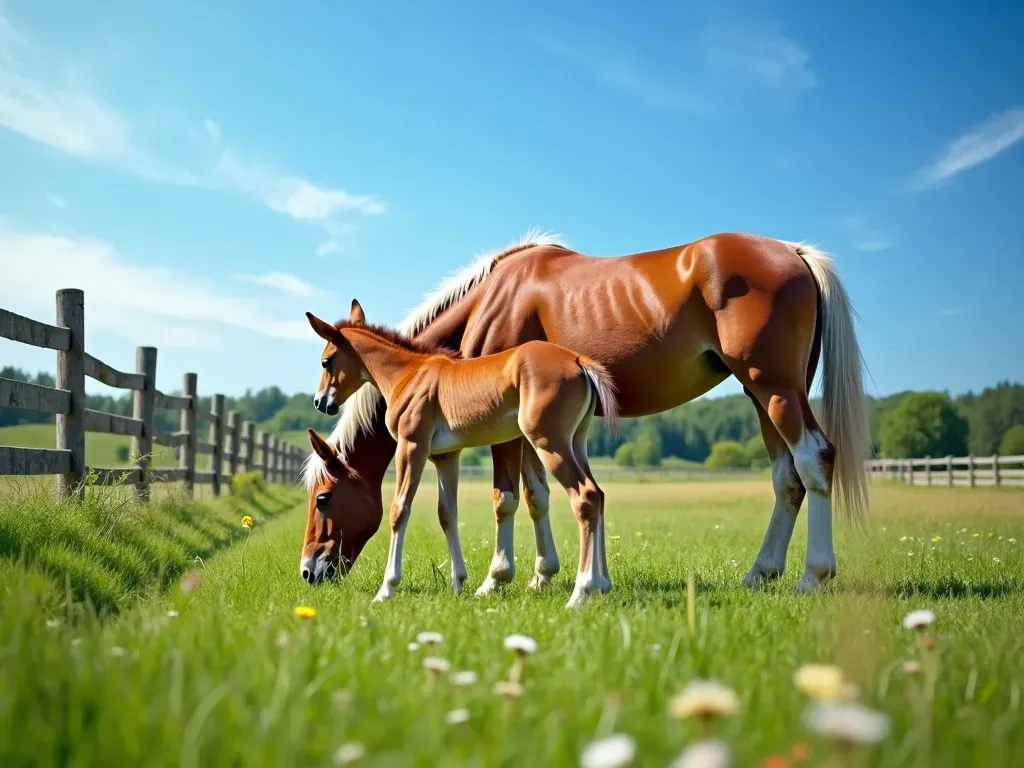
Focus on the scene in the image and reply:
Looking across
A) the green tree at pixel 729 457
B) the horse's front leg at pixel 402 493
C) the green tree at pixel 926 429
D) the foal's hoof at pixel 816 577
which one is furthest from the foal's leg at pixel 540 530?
the green tree at pixel 729 457

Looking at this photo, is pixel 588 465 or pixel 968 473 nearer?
pixel 588 465

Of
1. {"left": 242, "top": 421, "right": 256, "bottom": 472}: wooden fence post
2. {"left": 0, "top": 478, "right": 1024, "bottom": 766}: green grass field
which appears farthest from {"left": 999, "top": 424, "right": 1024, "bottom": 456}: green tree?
{"left": 0, "top": 478, "right": 1024, "bottom": 766}: green grass field

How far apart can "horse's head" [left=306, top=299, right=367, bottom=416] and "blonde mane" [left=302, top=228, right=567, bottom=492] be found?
231mm

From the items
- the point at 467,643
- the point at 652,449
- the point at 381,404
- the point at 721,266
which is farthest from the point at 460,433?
the point at 652,449

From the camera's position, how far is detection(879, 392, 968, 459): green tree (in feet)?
285

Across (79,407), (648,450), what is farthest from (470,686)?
(648,450)

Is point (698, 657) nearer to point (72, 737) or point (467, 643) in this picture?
point (467, 643)

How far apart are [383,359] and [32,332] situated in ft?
10.7

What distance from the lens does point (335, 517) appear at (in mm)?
6227

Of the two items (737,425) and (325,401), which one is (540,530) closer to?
(325,401)

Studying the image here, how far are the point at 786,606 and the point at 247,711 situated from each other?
3.20 meters

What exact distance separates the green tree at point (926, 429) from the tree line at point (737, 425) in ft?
0.33

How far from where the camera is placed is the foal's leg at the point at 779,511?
5.97 metres

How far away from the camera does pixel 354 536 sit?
6305mm
